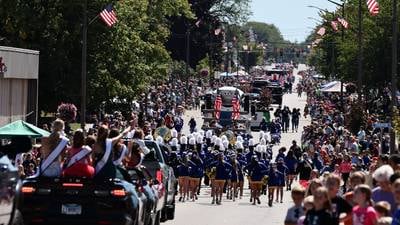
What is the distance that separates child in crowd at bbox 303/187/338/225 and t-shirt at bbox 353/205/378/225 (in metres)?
0.30

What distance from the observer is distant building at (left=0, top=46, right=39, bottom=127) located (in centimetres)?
4316

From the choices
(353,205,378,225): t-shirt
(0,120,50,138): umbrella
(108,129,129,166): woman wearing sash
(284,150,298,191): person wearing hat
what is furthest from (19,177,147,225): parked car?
(284,150,298,191): person wearing hat

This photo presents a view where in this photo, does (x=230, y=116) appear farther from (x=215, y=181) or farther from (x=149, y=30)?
(x=215, y=181)

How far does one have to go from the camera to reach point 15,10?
52.8 meters

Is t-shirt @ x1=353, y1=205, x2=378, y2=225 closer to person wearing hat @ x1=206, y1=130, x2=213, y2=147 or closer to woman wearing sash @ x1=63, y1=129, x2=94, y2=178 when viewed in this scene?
woman wearing sash @ x1=63, y1=129, x2=94, y2=178

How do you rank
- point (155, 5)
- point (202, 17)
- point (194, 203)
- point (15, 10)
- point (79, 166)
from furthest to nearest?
point (202, 17) < point (155, 5) < point (15, 10) < point (194, 203) < point (79, 166)

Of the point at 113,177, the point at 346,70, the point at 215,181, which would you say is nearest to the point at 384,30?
the point at 346,70

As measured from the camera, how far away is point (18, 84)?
151 ft

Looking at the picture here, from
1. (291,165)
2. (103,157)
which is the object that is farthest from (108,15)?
(103,157)

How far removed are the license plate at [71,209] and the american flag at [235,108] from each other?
49027 millimetres

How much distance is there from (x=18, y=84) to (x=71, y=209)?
28.3 metres

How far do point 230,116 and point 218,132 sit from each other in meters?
18.1

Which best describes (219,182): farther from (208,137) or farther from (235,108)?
(235,108)

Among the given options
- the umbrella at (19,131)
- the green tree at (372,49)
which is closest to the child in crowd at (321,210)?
the umbrella at (19,131)
